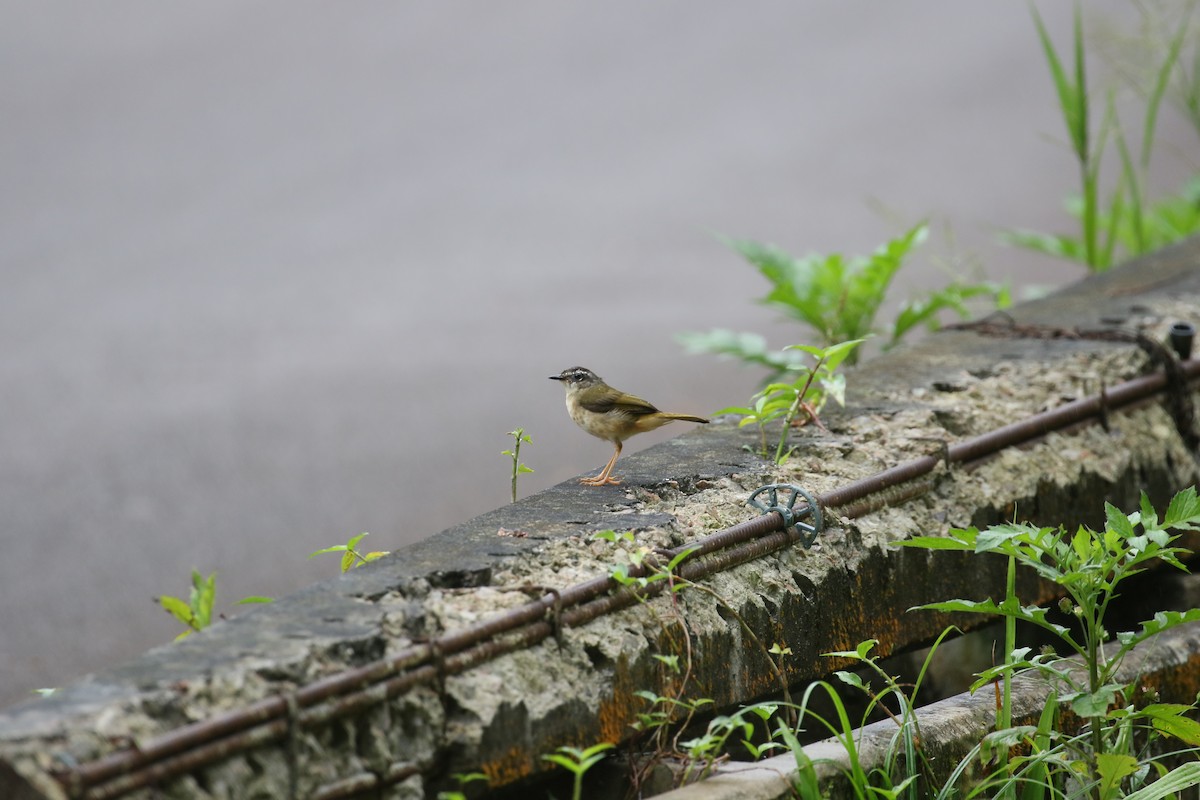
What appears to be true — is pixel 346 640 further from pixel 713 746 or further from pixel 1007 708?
pixel 1007 708

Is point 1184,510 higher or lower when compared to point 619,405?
lower

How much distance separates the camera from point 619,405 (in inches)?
119

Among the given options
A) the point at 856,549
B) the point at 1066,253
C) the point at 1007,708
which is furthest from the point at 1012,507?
the point at 1066,253

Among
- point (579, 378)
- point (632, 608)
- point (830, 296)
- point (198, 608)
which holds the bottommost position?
point (632, 608)

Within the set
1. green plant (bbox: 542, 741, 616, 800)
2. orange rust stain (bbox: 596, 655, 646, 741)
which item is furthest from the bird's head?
Result: green plant (bbox: 542, 741, 616, 800)

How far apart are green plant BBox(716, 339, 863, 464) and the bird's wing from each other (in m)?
0.21

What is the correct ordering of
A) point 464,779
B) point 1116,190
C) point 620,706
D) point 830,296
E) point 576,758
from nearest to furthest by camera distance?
point 464,779, point 576,758, point 620,706, point 830,296, point 1116,190

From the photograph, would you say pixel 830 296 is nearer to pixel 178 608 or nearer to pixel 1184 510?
pixel 1184 510

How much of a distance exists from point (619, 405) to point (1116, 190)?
4.26 meters

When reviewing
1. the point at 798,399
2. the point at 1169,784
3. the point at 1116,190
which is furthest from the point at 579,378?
the point at 1116,190

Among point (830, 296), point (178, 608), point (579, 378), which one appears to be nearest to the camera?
point (178, 608)

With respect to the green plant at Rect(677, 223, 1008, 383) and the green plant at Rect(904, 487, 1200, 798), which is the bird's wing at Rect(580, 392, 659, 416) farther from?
the green plant at Rect(677, 223, 1008, 383)

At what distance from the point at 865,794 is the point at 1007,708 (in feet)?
1.16

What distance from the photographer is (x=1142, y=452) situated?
3.45 metres
